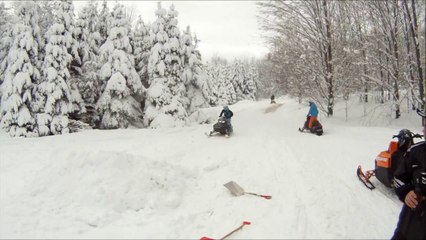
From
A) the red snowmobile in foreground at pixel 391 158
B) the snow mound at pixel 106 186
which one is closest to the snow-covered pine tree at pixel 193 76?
the snow mound at pixel 106 186

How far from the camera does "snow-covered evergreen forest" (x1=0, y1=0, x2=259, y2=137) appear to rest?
18.5 metres

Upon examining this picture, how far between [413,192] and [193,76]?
64.6 feet

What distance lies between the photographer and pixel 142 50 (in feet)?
75.0

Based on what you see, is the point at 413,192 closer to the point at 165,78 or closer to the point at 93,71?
the point at 165,78

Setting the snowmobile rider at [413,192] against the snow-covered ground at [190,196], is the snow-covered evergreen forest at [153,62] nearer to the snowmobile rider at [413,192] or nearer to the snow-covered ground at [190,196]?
the snow-covered ground at [190,196]

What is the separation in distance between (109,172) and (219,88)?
212 ft

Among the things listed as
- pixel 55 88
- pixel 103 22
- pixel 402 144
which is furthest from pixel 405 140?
pixel 103 22

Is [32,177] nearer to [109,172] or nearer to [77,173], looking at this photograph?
[77,173]

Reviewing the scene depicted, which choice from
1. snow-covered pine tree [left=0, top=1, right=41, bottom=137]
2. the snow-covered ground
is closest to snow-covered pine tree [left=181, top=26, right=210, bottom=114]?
snow-covered pine tree [left=0, top=1, right=41, bottom=137]

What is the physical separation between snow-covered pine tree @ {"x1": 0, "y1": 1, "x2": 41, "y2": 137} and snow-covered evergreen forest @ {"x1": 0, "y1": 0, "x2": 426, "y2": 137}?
0.06 m

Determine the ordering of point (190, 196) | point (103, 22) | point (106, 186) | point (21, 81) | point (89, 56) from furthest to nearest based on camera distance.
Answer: point (103, 22)
point (89, 56)
point (21, 81)
point (190, 196)
point (106, 186)

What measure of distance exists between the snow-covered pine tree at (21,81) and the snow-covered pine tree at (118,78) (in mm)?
3897

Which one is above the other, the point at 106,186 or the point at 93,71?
the point at 93,71

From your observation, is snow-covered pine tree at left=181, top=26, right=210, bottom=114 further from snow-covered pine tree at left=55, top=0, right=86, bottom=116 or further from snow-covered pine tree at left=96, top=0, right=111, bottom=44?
snow-covered pine tree at left=55, top=0, right=86, bottom=116
